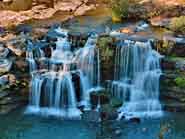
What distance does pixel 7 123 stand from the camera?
17172 mm

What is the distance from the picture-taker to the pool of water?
16328 millimetres

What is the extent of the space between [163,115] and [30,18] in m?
7.50

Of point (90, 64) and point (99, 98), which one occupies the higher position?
point (90, 64)

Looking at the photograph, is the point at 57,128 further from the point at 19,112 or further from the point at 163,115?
the point at 163,115

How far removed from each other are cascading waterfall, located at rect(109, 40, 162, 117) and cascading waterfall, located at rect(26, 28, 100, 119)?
85 centimetres

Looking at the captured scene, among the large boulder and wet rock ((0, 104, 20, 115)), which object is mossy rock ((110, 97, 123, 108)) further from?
the large boulder

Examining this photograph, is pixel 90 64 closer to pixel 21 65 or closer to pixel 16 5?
pixel 21 65

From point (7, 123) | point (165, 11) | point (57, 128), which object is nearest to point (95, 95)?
point (57, 128)

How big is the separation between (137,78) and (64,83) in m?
2.55

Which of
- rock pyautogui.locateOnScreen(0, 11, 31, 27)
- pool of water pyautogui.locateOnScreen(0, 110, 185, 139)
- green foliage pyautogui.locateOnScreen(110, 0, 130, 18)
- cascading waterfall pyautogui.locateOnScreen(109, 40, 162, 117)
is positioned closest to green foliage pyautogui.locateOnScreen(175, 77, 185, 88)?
cascading waterfall pyautogui.locateOnScreen(109, 40, 162, 117)

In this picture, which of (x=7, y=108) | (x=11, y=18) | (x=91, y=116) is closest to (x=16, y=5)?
(x=11, y=18)

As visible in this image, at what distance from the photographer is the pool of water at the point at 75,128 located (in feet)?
53.6

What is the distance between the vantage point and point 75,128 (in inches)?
663

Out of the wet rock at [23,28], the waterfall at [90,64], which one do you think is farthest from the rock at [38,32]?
the waterfall at [90,64]
